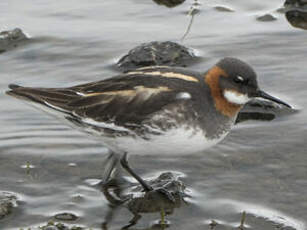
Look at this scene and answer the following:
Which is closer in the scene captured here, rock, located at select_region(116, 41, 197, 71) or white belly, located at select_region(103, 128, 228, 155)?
white belly, located at select_region(103, 128, 228, 155)

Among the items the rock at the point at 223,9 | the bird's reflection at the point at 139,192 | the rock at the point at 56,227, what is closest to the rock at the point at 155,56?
the rock at the point at 223,9

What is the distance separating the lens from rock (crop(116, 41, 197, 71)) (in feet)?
41.4

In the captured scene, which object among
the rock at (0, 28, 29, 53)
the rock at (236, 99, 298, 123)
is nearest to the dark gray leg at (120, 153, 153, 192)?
the rock at (236, 99, 298, 123)

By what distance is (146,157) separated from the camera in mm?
9930

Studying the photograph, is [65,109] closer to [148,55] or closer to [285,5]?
[148,55]

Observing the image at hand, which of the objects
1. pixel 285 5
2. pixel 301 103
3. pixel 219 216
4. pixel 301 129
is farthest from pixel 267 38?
pixel 219 216

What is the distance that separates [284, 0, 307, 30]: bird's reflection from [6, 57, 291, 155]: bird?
5.55 metres

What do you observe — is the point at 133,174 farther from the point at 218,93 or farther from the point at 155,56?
the point at 155,56

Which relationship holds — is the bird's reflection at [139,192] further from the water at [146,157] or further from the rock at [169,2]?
the rock at [169,2]

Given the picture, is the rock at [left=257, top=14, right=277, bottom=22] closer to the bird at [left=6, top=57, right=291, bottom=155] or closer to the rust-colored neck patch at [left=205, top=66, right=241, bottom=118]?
the bird at [left=6, top=57, right=291, bottom=155]

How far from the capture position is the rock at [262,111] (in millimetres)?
11000

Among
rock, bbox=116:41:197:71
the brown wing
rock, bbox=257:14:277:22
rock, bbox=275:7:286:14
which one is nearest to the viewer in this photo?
the brown wing

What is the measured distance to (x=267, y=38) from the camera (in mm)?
13523

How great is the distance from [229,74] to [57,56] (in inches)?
201
